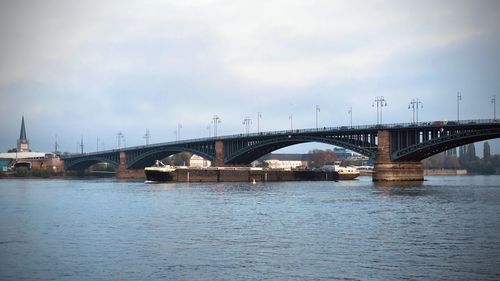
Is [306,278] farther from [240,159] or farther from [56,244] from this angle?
[240,159]

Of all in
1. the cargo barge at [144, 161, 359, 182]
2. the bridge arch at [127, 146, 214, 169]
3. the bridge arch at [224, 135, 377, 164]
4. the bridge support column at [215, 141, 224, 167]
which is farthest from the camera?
the bridge arch at [127, 146, 214, 169]

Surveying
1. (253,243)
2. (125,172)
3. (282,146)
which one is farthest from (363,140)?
(253,243)

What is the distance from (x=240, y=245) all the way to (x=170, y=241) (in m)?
4.47

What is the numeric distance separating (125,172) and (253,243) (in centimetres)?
16420

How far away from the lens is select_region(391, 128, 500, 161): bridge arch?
111 metres

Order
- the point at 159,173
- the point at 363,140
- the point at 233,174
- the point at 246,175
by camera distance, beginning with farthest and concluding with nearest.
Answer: the point at 246,175 → the point at 233,174 → the point at 159,173 → the point at 363,140

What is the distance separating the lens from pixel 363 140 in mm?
133750

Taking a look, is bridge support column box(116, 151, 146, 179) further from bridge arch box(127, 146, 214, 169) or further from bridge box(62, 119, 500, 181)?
bridge box(62, 119, 500, 181)

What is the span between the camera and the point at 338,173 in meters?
166

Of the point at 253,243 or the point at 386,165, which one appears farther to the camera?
the point at 386,165

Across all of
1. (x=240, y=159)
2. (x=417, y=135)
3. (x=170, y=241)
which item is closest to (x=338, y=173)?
(x=240, y=159)

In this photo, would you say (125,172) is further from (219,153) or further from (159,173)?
(159,173)

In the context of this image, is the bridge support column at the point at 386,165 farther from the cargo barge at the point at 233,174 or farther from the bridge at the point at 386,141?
the cargo barge at the point at 233,174

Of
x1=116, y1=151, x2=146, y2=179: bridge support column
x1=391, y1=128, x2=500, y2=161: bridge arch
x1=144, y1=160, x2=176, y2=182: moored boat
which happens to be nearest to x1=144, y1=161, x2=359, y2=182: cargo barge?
x1=144, y1=160, x2=176, y2=182: moored boat
